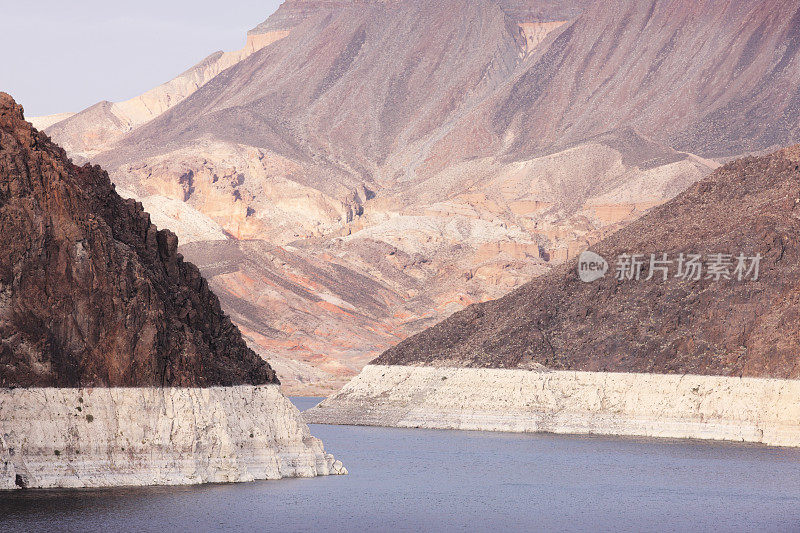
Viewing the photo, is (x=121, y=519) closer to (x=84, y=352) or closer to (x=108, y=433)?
A: (x=108, y=433)

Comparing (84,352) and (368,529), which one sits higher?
(84,352)

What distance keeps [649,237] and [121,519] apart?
9101cm

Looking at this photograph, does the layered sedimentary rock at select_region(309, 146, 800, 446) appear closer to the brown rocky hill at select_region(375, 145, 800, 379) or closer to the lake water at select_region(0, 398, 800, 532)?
the brown rocky hill at select_region(375, 145, 800, 379)

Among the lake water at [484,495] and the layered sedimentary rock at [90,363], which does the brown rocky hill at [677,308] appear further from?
the layered sedimentary rock at [90,363]

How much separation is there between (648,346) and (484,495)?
48.0m

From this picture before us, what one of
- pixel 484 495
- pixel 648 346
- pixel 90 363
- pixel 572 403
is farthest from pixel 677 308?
pixel 90 363

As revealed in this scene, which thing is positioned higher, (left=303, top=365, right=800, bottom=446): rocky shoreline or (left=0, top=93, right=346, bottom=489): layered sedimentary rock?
(left=303, top=365, right=800, bottom=446): rocky shoreline

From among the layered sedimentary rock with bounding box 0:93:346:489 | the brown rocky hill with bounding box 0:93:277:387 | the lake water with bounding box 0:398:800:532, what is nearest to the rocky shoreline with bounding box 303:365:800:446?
the lake water with bounding box 0:398:800:532

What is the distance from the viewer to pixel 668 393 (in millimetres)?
107188

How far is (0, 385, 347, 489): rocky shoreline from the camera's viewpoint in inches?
1951

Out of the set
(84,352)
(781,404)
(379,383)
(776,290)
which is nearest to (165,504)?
(84,352)

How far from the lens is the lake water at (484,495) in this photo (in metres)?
50.4

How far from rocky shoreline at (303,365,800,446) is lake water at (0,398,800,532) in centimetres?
366

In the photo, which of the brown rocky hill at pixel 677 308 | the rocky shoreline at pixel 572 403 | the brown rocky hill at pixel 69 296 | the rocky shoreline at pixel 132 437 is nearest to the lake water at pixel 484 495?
the rocky shoreline at pixel 132 437
